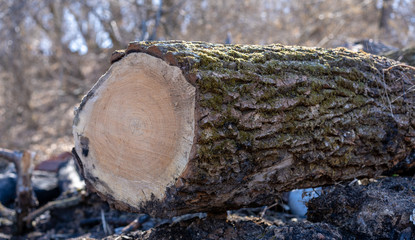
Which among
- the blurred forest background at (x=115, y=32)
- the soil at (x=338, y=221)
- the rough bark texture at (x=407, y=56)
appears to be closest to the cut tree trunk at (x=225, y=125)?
the soil at (x=338, y=221)

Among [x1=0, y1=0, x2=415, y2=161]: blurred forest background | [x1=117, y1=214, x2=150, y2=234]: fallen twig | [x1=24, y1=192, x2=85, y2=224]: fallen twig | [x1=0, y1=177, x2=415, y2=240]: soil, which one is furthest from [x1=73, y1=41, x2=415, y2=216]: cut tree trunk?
[x1=0, y1=0, x2=415, y2=161]: blurred forest background

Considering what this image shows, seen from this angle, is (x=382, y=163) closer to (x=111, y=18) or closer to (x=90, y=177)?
(x=90, y=177)

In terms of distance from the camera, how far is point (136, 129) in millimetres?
2195

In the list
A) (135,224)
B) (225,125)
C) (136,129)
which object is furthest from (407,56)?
(135,224)

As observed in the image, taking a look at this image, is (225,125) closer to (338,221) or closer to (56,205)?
(338,221)

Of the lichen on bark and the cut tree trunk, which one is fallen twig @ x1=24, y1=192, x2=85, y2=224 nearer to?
the cut tree trunk

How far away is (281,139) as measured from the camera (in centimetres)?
225

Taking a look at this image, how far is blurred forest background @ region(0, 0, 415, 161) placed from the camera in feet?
22.2

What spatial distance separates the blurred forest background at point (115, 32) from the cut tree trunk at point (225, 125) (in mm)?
4103

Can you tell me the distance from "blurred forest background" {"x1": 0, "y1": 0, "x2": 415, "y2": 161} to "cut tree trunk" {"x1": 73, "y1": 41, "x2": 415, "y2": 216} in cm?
410

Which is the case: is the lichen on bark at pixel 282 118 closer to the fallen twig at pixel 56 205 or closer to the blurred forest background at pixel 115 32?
the fallen twig at pixel 56 205

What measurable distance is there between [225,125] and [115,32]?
5198mm

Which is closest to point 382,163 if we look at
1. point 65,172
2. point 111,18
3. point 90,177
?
point 90,177

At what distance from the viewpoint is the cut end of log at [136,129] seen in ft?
6.73
